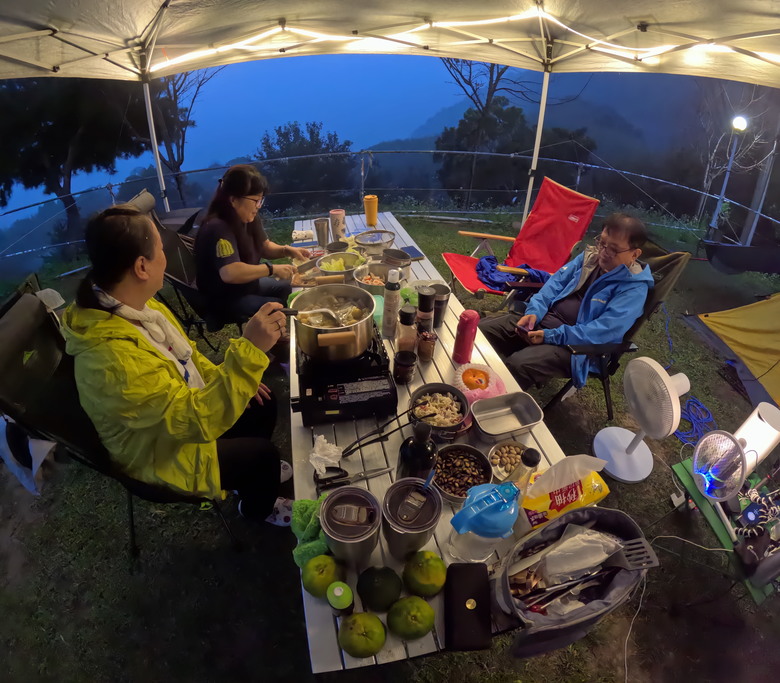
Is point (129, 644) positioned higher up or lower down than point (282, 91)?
lower down

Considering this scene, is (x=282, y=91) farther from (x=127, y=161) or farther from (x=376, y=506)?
(x=376, y=506)

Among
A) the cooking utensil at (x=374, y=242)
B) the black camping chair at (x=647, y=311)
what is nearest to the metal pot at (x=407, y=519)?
the black camping chair at (x=647, y=311)

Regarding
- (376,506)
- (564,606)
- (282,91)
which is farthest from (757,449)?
(282,91)

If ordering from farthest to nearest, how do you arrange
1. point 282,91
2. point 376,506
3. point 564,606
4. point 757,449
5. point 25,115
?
point 282,91 → point 25,115 → point 757,449 → point 376,506 → point 564,606

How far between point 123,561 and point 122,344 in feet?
5.53

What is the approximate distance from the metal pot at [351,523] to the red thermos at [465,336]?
105 centimetres

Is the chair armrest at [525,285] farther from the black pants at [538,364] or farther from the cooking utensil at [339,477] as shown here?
the cooking utensil at [339,477]

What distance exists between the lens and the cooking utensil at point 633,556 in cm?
120

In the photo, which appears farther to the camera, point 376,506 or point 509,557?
point 376,506

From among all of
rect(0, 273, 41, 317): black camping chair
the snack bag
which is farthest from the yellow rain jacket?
the snack bag

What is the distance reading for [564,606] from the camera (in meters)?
1.22

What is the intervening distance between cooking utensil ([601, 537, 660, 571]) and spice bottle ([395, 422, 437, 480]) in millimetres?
627

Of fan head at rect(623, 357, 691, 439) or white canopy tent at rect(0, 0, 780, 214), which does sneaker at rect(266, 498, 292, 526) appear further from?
white canopy tent at rect(0, 0, 780, 214)

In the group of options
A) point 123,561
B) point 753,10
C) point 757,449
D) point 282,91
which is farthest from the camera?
point 282,91
